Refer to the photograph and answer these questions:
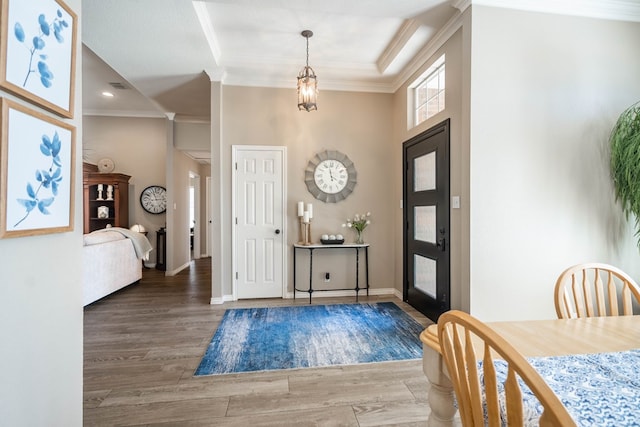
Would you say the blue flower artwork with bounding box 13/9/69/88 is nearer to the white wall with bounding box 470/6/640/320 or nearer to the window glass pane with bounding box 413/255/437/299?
the white wall with bounding box 470/6/640/320

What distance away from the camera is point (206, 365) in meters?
2.21

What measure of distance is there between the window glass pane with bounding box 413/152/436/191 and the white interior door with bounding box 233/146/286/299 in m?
1.72

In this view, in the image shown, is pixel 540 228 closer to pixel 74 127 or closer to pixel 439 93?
pixel 439 93

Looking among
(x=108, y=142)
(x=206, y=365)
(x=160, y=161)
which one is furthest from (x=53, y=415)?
(x=108, y=142)

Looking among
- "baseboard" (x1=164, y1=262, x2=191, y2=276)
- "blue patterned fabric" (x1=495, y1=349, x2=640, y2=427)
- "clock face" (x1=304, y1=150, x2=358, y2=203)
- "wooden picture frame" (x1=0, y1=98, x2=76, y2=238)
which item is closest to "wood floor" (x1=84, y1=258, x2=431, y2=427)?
"blue patterned fabric" (x1=495, y1=349, x2=640, y2=427)

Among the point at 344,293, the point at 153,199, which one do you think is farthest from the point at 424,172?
the point at 153,199

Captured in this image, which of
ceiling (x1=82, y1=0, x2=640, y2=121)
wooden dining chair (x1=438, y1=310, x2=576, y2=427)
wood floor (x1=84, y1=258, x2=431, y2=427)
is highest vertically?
ceiling (x1=82, y1=0, x2=640, y2=121)

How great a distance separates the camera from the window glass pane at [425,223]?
316 cm

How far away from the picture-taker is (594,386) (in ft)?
2.66

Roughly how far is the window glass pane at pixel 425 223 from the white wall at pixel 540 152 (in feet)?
2.53

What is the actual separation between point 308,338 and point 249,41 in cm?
322

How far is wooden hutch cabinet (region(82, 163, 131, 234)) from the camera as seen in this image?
17.5 feet

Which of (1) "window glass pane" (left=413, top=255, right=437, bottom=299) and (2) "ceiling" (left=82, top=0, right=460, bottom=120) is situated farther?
(1) "window glass pane" (left=413, top=255, right=437, bottom=299)

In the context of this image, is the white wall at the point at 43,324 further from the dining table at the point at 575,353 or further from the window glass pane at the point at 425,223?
the window glass pane at the point at 425,223
